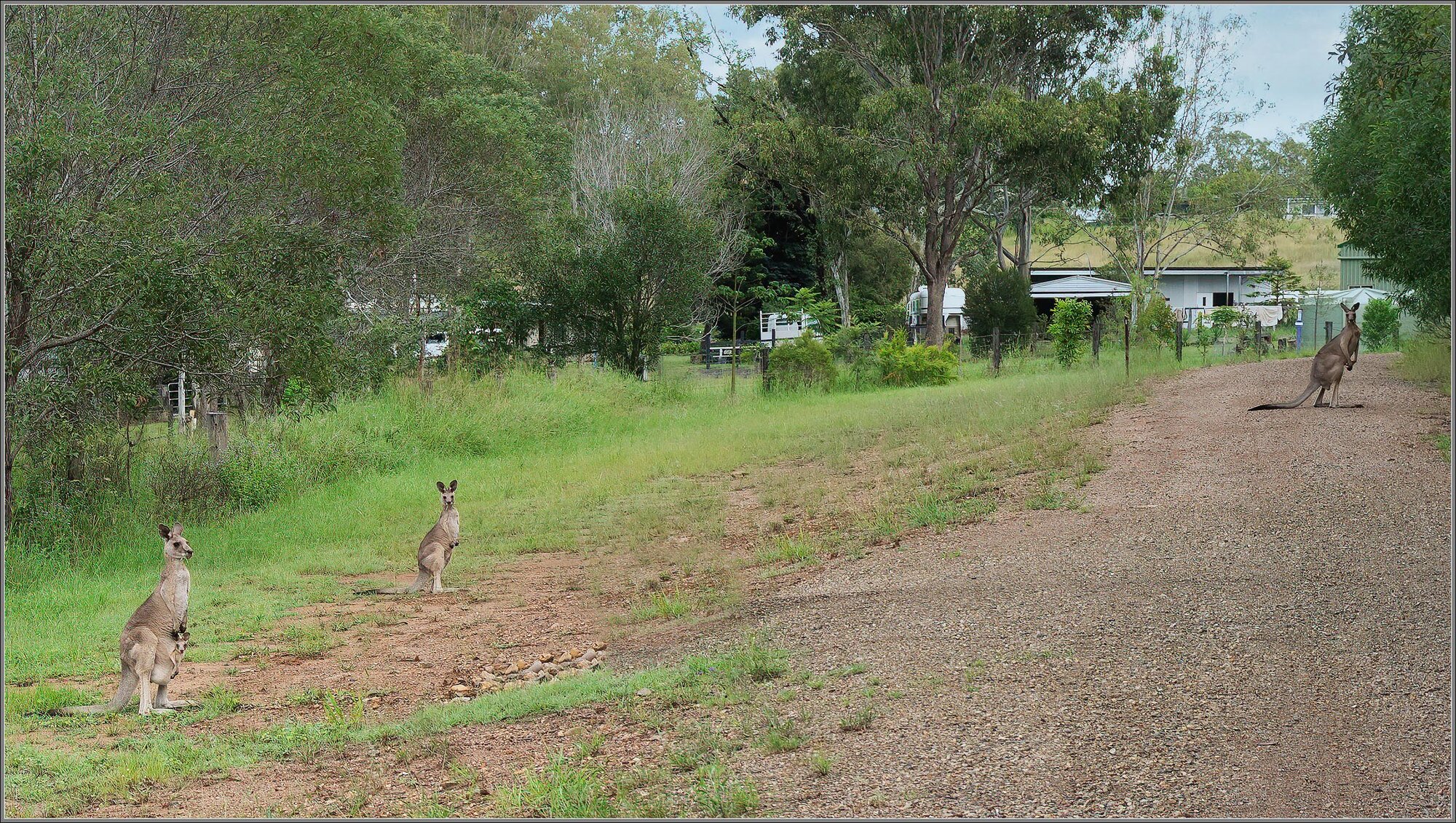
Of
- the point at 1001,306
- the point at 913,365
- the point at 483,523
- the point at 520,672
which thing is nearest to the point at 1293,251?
the point at 1001,306

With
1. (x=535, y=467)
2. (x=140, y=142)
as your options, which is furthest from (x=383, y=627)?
(x=535, y=467)

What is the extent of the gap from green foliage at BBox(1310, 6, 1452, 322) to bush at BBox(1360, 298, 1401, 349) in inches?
534

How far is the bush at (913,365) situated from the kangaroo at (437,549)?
19.6 m

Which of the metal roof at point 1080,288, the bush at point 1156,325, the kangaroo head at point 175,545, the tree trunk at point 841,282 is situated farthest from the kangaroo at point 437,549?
the metal roof at point 1080,288

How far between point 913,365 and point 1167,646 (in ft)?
72.6

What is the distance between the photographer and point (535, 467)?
18.7 meters

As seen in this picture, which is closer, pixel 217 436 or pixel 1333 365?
pixel 1333 365

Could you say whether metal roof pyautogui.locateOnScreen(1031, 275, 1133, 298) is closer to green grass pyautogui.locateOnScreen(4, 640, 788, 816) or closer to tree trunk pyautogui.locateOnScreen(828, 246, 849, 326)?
tree trunk pyautogui.locateOnScreen(828, 246, 849, 326)

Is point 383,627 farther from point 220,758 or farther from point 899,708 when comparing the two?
point 899,708

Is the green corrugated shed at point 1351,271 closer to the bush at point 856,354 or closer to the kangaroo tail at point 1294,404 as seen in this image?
the bush at point 856,354

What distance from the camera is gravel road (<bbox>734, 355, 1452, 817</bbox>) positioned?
18.6ft

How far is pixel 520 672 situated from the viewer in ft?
28.0

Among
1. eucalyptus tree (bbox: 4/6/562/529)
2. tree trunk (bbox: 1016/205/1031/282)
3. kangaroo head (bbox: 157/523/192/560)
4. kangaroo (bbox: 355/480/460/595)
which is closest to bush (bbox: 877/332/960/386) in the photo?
eucalyptus tree (bbox: 4/6/562/529)

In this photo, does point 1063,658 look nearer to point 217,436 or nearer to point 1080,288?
point 217,436
